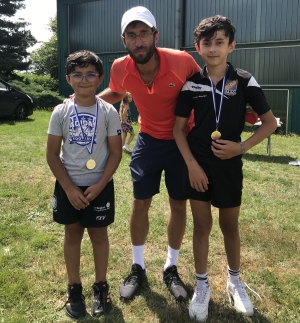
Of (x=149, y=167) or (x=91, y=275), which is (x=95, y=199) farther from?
(x=91, y=275)

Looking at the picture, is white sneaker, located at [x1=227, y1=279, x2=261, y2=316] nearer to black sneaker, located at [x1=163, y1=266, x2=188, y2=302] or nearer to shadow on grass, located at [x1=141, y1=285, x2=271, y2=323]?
shadow on grass, located at [x1=141, y1=285, x2=271, y2=323]

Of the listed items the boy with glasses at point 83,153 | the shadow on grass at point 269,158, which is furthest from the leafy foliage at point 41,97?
the boy with glasses at point 83,153

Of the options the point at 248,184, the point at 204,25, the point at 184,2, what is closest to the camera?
the point at 204,25

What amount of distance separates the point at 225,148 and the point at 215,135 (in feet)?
0.34

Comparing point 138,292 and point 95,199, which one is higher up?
point 95,199

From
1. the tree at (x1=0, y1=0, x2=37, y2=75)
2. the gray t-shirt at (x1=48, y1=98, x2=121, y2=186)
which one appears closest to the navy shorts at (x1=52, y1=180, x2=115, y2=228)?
the gray t-shirt at (x1=48, y1=98, x2=121, y2=186)

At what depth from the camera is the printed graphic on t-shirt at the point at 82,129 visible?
7.86 feet

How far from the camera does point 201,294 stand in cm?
258

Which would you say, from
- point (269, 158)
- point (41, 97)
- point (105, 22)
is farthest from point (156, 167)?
point (41, 97)

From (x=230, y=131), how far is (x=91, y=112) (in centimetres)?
93

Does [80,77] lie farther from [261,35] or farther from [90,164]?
[261,35]

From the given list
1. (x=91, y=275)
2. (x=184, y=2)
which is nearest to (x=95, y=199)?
(x=91, y=275)

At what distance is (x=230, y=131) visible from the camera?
7.79 ft

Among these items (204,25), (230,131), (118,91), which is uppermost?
(204,25)
